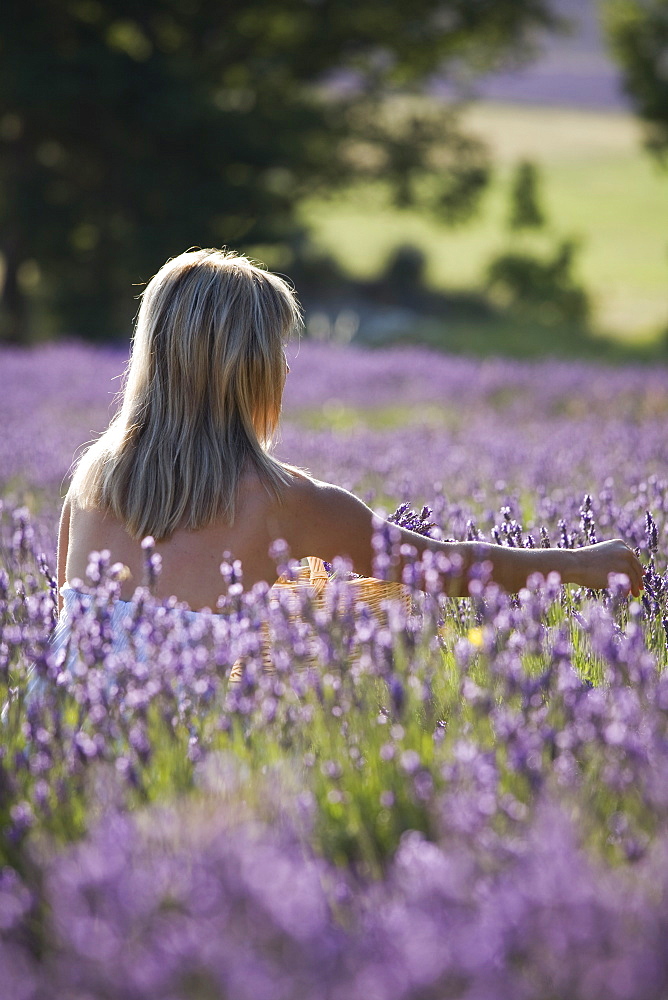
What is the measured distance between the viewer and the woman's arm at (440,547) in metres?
2.80

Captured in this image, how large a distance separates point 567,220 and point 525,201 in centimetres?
2630

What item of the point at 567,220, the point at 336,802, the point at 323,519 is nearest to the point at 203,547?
the point at 323,519

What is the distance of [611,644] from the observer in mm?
1933

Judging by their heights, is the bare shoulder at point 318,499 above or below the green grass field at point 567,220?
below

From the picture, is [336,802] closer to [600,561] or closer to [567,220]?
[600,561]

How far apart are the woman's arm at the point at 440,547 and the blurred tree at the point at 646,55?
18.4 meters

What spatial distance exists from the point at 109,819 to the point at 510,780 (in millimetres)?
726

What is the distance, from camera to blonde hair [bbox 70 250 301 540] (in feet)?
9.20

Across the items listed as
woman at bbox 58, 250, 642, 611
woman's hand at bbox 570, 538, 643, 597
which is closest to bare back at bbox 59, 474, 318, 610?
woman at bbox 58, 250, 642, 611

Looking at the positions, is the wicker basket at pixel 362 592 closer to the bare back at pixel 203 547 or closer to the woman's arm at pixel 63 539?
the bare back at pixel 203 547

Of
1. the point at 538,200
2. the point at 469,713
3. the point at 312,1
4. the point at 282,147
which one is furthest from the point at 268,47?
the point at 469,713

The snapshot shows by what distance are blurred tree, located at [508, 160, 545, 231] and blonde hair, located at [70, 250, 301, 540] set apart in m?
23.3

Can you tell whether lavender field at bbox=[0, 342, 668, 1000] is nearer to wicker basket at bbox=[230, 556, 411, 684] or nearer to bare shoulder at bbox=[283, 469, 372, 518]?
wicker basket at bbox=[230, 556, 411, 684]

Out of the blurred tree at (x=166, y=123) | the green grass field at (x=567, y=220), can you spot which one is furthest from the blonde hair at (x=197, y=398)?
the green grass field at (x=567, y=220)
